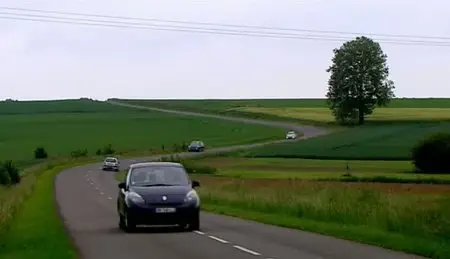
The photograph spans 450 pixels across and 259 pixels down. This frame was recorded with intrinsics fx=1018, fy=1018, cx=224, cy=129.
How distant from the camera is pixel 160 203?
84.0 ft

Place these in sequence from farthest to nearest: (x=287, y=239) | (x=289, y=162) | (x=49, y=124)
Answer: (x=49, y=124), (x=289, y=162), (x=287, y=239)

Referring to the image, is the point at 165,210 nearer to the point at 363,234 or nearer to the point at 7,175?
the point at 363,234

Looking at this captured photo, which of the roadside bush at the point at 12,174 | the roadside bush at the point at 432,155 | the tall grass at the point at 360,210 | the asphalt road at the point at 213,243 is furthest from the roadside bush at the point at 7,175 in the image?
the asphalt road at the point at 213,243

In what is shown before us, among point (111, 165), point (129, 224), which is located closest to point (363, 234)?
point (129, 224)

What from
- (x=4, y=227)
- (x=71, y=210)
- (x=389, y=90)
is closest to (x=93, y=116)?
(x=389, y=90)

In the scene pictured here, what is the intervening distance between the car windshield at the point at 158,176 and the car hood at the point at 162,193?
0.51m

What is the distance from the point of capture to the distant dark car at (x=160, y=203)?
25.6 m

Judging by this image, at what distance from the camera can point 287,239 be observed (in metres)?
22.8

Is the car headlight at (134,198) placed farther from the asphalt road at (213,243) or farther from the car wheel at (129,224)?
the asphalt road at (213,243)

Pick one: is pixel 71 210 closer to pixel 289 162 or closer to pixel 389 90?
pixel 289 162

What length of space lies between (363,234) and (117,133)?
12817 cm

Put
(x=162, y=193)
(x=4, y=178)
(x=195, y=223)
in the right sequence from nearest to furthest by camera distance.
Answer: (x=162, y=193) < (x=195, y=223) < (x=4, y=178)

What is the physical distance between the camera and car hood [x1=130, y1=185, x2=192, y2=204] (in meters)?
25.7

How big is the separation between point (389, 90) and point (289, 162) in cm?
5967
